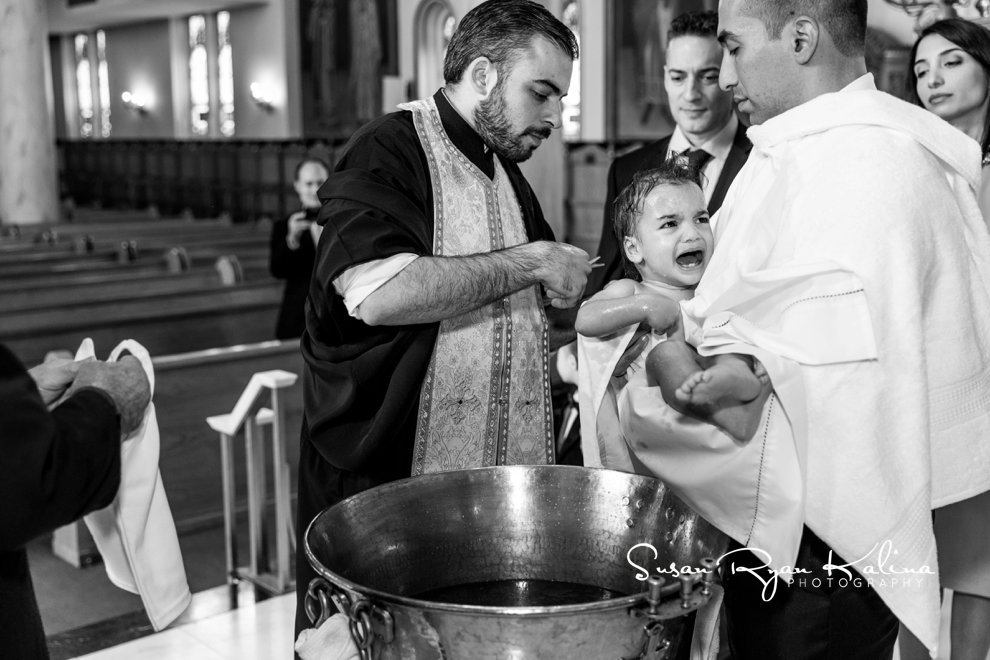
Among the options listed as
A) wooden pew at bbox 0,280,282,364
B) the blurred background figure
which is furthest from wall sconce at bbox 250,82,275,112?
the blurred background figure

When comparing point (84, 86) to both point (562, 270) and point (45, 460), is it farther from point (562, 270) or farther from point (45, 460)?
point (45, 460)

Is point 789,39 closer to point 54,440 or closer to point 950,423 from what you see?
point 950,423

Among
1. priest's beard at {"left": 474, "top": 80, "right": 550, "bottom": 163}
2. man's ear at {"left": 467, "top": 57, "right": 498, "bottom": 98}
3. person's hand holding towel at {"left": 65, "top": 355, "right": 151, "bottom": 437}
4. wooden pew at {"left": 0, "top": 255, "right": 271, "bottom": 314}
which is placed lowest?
wooden pew at {"left": 0, "top": 255, "right": 271, "bottom": 314}

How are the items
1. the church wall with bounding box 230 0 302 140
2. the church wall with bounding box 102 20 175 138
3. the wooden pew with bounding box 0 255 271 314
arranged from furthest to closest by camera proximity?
1. the church wall with bounding box 102 20 175 138
2. the church wall with bounding box 230 0 302 140
3. the wooden pew with bounding box 0 255 271 314

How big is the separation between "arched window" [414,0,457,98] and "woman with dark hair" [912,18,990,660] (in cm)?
1150

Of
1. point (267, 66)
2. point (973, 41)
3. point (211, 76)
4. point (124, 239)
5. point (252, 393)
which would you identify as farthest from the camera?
point (211, 76)

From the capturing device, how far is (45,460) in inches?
55.0

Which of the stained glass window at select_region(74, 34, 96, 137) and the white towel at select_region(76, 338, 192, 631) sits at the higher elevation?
the stained glass window at select_region(74, 34, 96, 137)

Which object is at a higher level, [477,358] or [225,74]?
[225,74]

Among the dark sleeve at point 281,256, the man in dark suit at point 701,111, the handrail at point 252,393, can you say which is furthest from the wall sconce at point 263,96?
the man in dark suit at point 701,111

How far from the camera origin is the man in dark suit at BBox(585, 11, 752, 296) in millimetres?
3107

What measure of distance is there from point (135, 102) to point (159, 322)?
16.1 meters

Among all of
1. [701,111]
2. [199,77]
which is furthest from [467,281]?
[199,77]

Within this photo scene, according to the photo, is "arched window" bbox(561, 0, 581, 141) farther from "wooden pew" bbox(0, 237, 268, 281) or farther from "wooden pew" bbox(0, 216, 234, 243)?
"wooden pew" bbox(0, 237, 268, 281)
